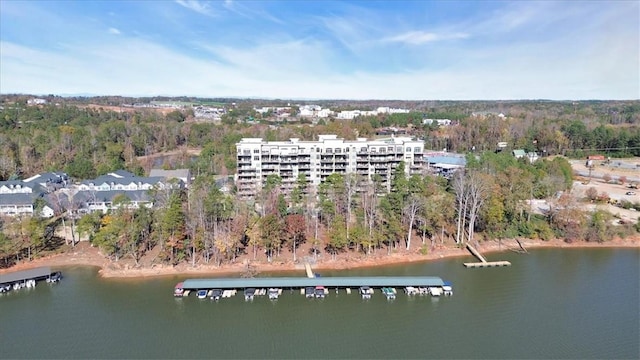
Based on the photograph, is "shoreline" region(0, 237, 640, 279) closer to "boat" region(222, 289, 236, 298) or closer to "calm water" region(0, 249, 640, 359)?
"calm water" region(0, 249, 640, 359)

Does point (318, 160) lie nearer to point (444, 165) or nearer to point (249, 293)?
point (444, 165)

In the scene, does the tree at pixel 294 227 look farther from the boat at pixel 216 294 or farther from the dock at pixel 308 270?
the boat at pixel 216 294

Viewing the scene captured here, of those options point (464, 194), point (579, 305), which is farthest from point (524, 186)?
point (579, 305)

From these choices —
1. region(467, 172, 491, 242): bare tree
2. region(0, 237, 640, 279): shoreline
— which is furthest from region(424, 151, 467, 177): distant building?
region(0, 237, 640, 279): shoreline

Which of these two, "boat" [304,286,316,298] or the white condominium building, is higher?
the white condominium building

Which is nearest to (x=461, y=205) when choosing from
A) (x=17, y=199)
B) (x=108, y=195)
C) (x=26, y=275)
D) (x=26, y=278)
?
(x=26, y=278)
